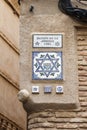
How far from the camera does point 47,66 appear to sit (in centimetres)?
946

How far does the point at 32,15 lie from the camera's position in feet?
32.5

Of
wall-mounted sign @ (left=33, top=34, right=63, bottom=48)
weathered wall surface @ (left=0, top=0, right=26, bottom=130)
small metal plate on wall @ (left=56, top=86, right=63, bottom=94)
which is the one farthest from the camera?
weathered wall surface @ (left=0, top=0, right=26, bottom=130)

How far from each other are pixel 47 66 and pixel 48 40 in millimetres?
513

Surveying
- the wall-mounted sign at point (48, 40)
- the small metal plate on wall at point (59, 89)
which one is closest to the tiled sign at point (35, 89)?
the small metal plate on wall at point (59, 89)

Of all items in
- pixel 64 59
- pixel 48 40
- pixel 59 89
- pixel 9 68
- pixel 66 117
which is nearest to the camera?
pixel 66 117

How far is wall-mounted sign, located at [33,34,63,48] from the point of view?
31.6 feet

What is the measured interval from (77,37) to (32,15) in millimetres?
935

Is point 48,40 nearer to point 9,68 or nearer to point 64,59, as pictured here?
point 64,59

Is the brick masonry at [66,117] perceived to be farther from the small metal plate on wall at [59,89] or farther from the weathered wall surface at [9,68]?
the weathered wall surface at [9,68]

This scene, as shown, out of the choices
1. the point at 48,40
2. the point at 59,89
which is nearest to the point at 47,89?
the point at 59,89

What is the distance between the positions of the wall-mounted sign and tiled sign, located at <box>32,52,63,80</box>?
6.9 inches

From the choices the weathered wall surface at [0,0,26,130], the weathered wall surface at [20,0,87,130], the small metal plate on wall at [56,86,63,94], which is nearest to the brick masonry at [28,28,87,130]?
the weathered wall surface at [20,0,87,130]

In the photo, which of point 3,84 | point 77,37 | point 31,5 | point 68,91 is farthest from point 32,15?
point 3,84

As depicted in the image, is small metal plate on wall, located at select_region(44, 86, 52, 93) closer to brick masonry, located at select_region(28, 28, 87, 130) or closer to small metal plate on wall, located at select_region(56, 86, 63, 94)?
small metal plate on wall, located at select_region(56, 86, 63, 94)
